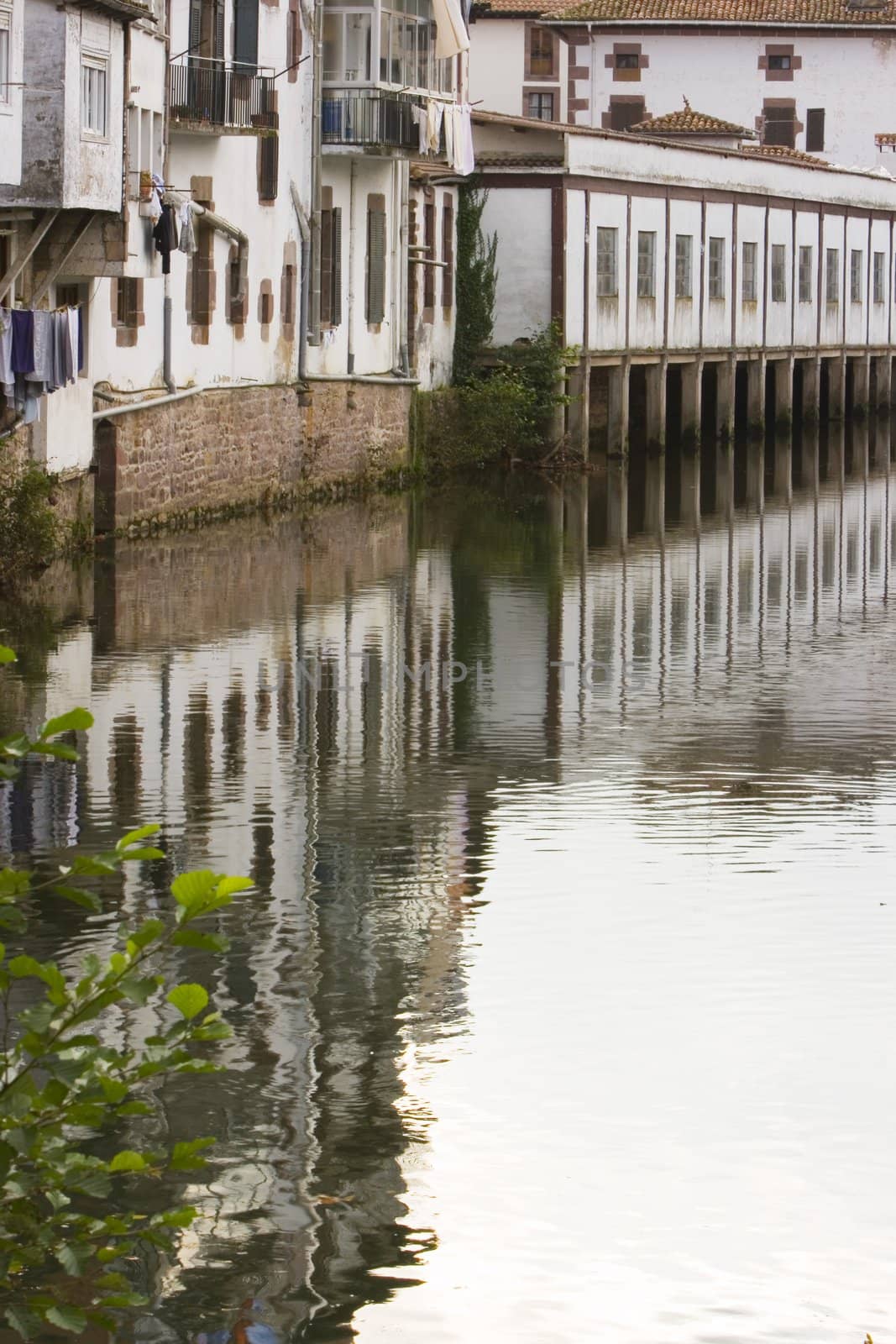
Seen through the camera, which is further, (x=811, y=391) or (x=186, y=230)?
(x=811, y=391)

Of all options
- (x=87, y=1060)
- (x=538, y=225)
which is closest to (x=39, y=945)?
(x=87, y=1060)

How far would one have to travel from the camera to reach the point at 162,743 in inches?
631

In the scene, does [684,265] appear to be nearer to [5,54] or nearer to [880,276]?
[880,276]

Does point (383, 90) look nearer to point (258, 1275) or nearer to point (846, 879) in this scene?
point (846, 879)

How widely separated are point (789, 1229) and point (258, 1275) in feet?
5.22

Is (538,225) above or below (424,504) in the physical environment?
above

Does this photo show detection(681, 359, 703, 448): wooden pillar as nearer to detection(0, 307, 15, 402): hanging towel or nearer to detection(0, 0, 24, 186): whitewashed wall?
detection(0, 0, 24, 186): whitewashed wall

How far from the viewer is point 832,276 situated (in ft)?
202

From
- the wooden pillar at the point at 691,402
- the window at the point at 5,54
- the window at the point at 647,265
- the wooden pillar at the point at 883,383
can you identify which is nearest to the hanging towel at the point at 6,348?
the window at the point at 5,54

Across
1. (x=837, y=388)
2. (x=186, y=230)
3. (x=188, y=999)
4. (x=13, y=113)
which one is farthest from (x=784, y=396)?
(x=188, y=999)

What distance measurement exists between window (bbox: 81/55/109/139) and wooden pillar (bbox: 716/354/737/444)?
29.5 m

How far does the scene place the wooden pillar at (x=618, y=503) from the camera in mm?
32656

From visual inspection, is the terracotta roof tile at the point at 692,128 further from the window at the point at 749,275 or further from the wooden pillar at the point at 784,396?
the wooden pillar at the point at 784,396

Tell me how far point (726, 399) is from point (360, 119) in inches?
740
